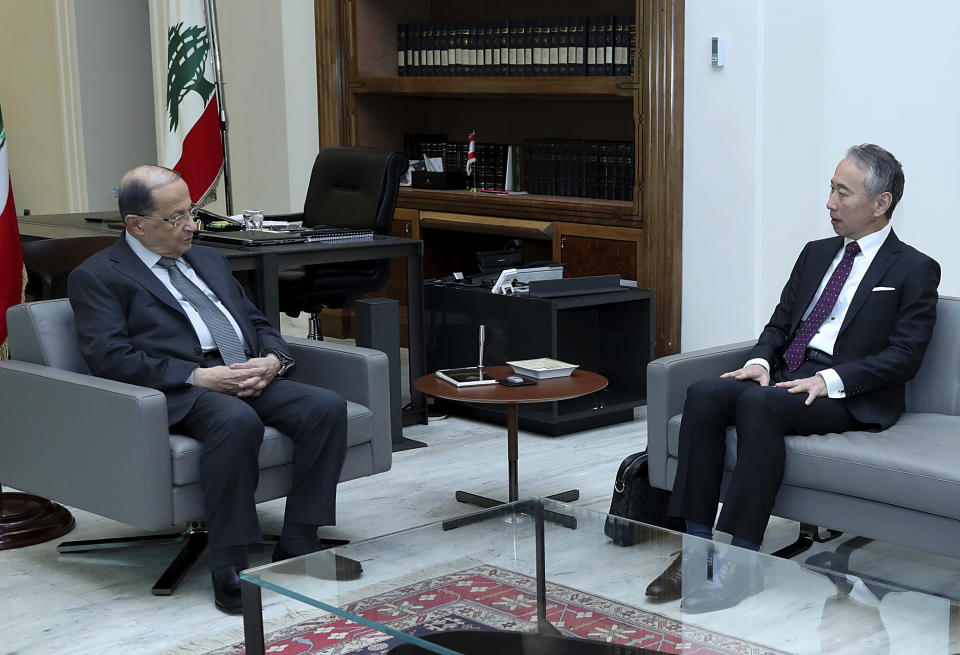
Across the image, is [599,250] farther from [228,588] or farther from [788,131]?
[228,588]

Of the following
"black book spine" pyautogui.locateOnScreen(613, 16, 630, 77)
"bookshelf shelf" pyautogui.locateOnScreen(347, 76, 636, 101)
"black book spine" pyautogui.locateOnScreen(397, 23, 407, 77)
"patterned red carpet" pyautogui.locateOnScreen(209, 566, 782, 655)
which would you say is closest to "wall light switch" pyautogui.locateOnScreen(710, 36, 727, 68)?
"bookshelf shelf" pyautogui.locateOnScreen(347, 76, 636, 101)

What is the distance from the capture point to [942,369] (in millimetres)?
3457

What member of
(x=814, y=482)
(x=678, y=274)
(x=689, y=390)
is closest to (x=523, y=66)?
(x=678, y=274)

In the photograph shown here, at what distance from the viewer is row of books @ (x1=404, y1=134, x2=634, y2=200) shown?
18.6 ft

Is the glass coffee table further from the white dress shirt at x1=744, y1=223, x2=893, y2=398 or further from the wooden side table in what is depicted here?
the white dress shirt at x1=744, y1=223, x2=893, y2=398

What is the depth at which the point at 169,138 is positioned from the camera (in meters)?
6.50

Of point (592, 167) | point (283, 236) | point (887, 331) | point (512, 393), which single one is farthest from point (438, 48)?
point (887, 331)

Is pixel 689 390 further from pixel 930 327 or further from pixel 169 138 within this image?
pixel 169 138

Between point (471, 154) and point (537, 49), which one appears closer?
point (537, 49)

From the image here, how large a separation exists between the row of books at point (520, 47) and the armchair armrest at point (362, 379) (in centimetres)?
239

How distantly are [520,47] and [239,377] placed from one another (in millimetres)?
3105

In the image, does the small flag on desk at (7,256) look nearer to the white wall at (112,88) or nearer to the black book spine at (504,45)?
the black book spine at (504,45)

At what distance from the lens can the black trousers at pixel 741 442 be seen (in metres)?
3.13

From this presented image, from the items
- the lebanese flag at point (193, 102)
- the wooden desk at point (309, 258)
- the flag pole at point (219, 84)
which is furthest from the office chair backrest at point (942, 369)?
the lebanese flag at point (193, 102)
